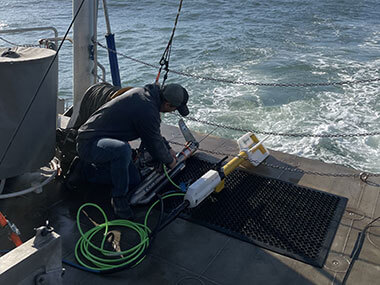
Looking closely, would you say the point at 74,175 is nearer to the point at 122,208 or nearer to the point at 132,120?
the point at 122,208

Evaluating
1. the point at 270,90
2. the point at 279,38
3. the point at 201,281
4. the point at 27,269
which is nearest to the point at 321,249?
the point at 201,281

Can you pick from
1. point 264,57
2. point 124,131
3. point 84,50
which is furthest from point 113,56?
point 264,57

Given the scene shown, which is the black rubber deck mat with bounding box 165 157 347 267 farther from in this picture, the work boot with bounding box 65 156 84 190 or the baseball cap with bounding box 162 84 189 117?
the baseball cap with bounding box 162 84 189 117

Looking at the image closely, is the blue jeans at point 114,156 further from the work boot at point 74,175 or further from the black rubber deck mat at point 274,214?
the black rubber deck mat at point 274,214

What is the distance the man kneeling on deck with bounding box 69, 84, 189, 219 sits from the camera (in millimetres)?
4039

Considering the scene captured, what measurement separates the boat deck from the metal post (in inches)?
60.1

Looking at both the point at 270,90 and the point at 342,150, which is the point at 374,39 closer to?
the point at 270,90

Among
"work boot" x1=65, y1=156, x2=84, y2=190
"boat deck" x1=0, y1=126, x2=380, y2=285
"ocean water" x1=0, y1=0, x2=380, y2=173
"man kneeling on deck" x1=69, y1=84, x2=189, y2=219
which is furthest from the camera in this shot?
"ocean water" x1=0, y1=0, x2=380, y2=173

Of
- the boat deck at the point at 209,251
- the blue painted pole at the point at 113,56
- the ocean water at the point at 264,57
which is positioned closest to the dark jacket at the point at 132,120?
the boat deck at the point at 209,251

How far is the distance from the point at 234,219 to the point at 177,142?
86.0 inches

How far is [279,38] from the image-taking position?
17.3 m

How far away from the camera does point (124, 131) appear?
4191 mm

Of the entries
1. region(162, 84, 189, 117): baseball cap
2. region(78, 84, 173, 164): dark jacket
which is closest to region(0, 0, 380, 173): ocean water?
region(78, 84, 173, 164): dark jacket

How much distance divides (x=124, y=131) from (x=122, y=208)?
31.6 inches
